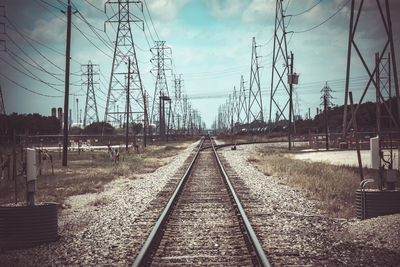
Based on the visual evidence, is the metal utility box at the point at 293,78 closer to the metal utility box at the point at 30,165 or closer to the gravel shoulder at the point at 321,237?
the gravel shoulder at the point at 321,237

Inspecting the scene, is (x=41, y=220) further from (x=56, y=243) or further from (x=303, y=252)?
(x=303, y=252)

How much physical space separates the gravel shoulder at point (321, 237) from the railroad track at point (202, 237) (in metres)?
0.33

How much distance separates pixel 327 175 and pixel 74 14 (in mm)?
17942

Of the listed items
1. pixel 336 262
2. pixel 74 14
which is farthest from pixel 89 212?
pixel 74 14

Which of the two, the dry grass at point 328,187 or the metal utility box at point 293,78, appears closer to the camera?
the dry grass at point 328,187

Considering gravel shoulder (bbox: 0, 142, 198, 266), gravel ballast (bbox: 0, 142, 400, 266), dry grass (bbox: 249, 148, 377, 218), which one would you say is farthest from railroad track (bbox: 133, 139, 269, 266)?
dry grass (bbox: 249, 148, 377, 218)

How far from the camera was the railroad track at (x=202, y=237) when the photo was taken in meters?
4.82

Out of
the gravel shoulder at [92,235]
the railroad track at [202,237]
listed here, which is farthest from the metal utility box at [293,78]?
the railroad track at [202,237]

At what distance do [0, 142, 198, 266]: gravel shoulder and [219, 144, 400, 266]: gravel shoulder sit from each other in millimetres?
2397

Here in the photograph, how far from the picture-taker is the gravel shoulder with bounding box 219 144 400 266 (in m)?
4.88

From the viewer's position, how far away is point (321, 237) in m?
5.95

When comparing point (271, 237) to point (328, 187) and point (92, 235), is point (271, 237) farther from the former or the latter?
point (328, 187)

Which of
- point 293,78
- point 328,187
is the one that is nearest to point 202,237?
point 328,187

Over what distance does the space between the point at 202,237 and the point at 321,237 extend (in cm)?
206
